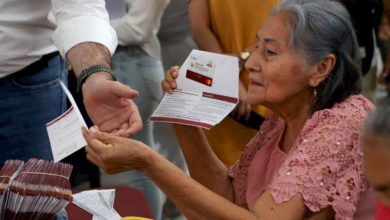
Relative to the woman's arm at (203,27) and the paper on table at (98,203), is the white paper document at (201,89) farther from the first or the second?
the woman's arm at (203,27)

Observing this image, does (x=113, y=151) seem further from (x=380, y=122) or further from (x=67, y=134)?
(x=380, y=122)

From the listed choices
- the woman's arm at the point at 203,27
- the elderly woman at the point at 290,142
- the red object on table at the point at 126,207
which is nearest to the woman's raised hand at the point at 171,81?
the elderly woman at the point at 290,142

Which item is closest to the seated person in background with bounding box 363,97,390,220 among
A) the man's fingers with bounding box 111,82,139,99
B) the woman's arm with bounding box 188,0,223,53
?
the man's fingers with bounding box 111,82,139,99

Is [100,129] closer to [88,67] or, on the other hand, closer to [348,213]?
[88,67]

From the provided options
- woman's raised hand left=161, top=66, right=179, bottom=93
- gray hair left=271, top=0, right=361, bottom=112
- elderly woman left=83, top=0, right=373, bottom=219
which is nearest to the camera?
elderly woman left=83, top=0, right=373, bottom=219

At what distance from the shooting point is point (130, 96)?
1.68 m

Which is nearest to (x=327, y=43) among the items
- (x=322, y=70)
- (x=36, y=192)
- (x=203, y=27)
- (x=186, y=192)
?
(x=322, y=70)

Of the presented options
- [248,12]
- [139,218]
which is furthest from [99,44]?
[248,12]

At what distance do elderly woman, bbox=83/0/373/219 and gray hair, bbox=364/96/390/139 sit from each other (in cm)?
66

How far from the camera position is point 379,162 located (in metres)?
1.21

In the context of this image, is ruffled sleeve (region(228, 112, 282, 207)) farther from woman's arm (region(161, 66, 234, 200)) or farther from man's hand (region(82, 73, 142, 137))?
man's hand (region(82, 73, 142, 137))

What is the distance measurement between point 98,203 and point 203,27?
140cm

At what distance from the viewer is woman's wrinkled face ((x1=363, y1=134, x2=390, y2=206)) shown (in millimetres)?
1205

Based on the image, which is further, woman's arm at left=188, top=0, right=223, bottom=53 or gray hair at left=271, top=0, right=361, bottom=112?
woman's arm at left=188, top=0, right=223, bottom=53
